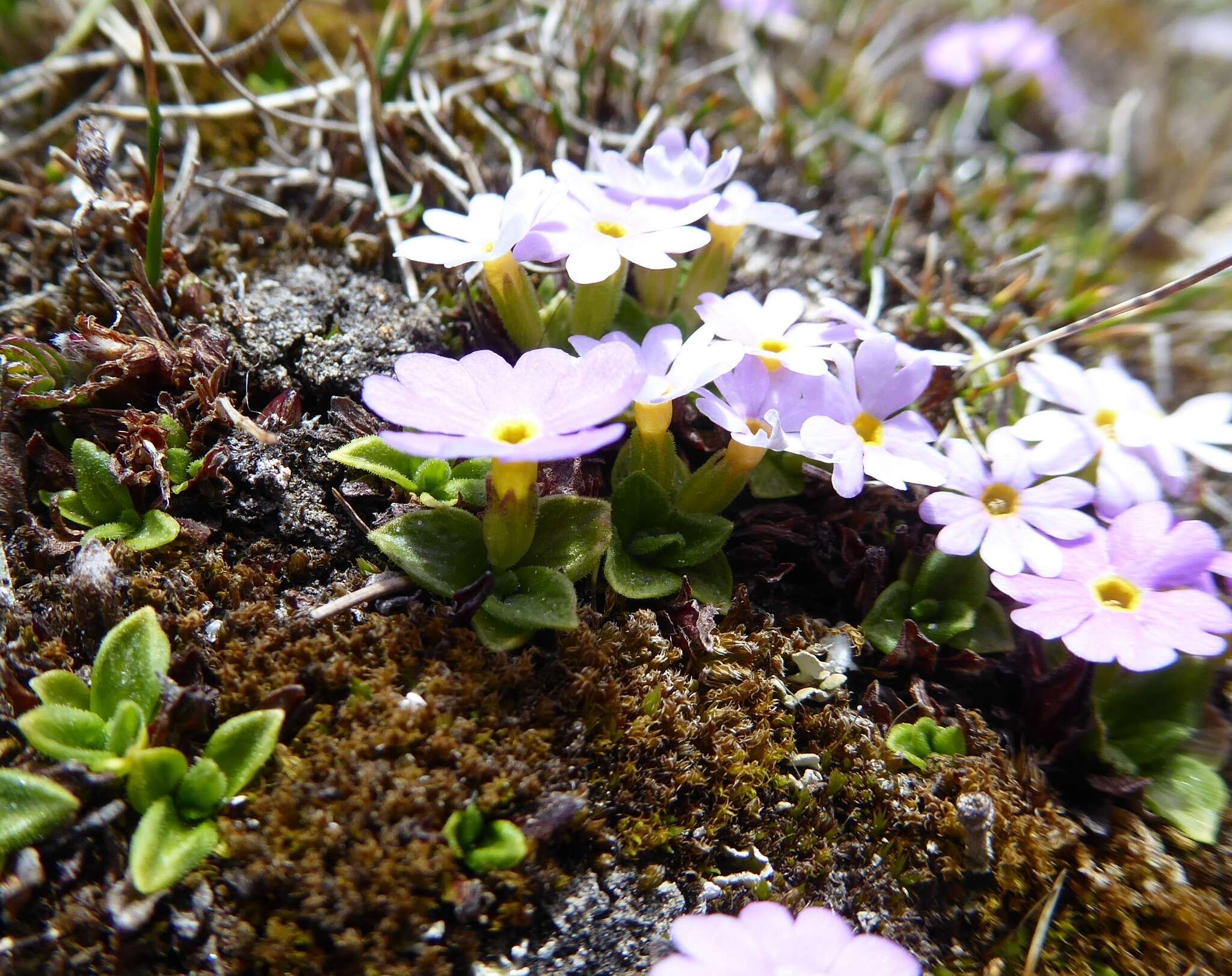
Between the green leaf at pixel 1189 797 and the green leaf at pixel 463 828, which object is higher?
the green leaf at pixel 463 828

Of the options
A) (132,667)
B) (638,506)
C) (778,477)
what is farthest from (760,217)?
(132,667)

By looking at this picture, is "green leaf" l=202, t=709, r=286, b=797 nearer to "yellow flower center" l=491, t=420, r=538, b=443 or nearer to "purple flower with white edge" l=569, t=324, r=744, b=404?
"yellow flower center" l=491, t=420, r=538, b=443

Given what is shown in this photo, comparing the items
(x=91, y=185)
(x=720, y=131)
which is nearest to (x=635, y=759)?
(x=91, y=185)

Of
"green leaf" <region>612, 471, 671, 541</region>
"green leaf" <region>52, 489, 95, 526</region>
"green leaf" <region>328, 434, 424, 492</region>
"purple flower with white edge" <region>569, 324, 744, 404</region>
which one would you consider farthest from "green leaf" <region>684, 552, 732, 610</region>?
"green leaf" <region>52, 489, 95, 526</region>

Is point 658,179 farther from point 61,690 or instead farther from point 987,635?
point 61,690

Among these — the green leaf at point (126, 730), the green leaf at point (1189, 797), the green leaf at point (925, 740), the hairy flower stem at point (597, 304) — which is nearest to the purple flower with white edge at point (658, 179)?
the hairy flower stem at point (597, 304)

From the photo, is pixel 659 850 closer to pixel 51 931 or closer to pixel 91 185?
pixel 51 931

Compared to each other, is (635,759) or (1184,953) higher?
(635,759)

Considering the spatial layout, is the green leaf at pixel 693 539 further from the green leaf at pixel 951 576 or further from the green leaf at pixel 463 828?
the green leaf at pixel 463 828
